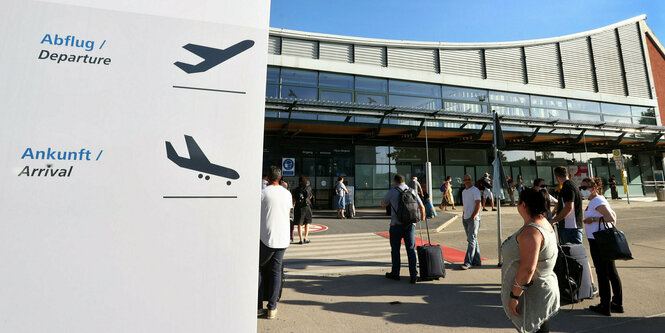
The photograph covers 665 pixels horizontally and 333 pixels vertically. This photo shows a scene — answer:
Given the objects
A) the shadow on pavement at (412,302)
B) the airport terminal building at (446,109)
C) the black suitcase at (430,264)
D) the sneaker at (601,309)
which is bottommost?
the shadow on pavement at (412,302)

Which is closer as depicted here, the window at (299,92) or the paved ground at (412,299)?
the paved ground at (412,299)

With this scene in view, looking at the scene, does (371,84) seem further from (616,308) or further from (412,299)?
(616,308)

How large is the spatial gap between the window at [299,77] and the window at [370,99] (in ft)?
8.84

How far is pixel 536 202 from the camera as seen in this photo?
222 centimetres

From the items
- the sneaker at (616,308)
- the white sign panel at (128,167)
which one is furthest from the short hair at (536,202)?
the sneaker at (616,308)

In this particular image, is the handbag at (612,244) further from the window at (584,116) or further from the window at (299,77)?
the window at (584,116)

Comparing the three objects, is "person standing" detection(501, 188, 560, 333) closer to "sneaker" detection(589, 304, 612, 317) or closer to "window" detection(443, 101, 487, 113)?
"sneaker" detection(589, 304, 612, 317)

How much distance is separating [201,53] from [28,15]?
1.03 m

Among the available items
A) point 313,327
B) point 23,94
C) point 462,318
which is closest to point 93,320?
point 23,94

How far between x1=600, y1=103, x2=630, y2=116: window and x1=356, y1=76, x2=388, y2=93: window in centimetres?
1808

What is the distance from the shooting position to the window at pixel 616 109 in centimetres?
2069

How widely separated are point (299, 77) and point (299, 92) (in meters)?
0.92

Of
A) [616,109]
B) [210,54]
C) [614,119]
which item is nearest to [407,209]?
[210,54]

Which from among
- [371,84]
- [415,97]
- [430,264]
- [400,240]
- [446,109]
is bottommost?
[430,264]
